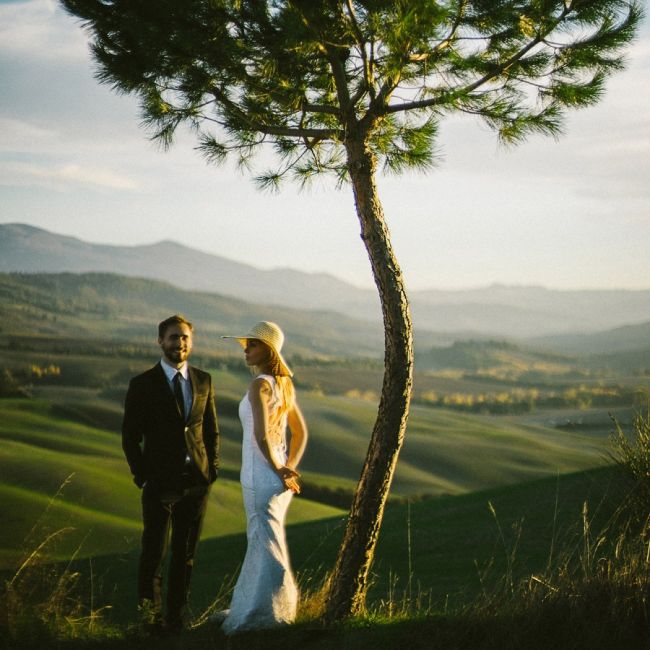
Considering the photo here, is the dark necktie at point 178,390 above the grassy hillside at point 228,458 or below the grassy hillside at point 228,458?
above

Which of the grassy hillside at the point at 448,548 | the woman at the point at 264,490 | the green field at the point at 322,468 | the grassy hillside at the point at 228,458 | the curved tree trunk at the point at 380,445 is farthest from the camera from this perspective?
the grassy hillside at the point at 228,458

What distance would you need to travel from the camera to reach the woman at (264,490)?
13.6 feet


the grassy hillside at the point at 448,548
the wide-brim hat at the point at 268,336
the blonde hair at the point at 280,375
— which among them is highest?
the wide-brim hat at the point at 268,336

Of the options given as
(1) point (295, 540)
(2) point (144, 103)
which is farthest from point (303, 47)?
(1) point (295, 540)

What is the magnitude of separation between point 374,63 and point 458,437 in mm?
30671

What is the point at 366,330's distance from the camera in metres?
148

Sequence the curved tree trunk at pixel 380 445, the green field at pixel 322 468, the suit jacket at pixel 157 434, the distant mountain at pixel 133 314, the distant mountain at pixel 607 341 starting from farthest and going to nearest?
the distant mountain at pixel 607 341 → the distant mountain at pixel 133 314 → the green field at pixel 322 468 → the curved tree trunk at pixel 380 445 → the suit jacket at pixel 157 434

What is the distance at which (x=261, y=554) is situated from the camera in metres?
4.21

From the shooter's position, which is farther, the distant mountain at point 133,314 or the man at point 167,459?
the distant mountain at point 133,314

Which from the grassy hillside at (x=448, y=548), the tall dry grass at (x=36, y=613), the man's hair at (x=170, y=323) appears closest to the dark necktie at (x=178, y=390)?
the man's hair at (x=170, y=323)

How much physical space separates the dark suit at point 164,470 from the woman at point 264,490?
0.40 metres

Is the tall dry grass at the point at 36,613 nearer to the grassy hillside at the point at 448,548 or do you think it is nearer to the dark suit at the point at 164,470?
the dark suit at the point at 164,470

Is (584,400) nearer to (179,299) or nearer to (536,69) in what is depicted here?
(536,69)

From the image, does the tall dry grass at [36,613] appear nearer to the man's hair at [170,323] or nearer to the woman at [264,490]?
the woman at [264,490]
